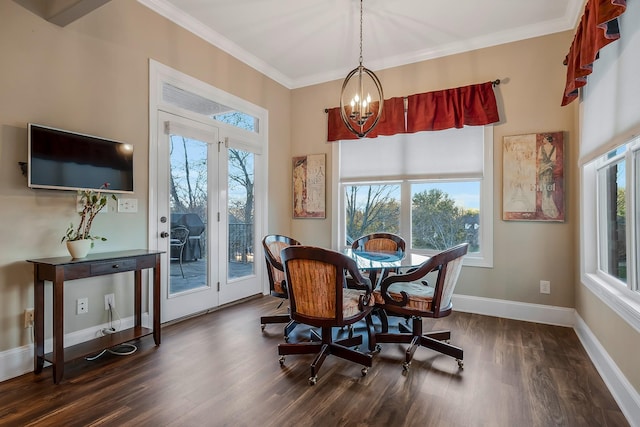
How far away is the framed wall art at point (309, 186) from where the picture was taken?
473 cm

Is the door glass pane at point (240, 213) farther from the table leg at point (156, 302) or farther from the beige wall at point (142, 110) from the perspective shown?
the table leg at point (156, 302)

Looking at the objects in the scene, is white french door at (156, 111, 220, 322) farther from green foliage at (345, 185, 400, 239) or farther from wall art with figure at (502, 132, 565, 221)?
wall art with figure at (502, 132, 565, 221)

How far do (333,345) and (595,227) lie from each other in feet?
7.96

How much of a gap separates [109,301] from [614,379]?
12.2ft

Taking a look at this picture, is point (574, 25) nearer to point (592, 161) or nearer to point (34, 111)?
point (592, 161)

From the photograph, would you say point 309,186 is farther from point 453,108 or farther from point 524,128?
point 524,128

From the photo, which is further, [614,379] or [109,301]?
[109,301]

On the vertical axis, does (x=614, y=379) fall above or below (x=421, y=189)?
below

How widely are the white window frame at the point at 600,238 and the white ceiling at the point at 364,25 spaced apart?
163cm

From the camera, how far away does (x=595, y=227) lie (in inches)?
111

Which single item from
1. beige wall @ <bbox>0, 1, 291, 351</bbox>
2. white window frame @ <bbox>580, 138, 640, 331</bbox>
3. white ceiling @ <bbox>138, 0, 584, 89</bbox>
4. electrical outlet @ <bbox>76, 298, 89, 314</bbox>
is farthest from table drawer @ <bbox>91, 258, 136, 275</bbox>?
white window frame @ <bbox>580, 138, 640, 331</bbox>

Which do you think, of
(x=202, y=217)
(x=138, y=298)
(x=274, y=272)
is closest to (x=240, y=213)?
(x=202, y=217)

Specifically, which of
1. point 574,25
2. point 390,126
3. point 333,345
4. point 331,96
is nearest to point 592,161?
point 574,25

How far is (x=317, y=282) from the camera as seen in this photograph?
87.3 inches
